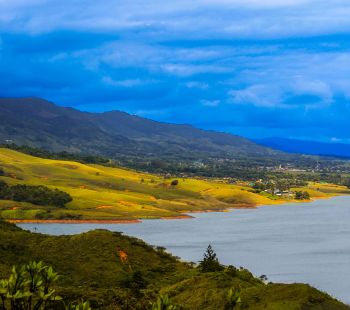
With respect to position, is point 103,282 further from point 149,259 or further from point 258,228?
point 258,228

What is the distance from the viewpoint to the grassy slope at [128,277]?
176 ft

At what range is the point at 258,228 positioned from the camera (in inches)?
7736

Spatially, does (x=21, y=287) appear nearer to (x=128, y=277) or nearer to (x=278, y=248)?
(x=128, y=277)

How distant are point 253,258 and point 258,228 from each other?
204 feet

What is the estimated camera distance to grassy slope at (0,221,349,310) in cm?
5372

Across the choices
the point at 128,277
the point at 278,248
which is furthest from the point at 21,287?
the point at 278,248

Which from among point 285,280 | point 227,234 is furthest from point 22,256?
point 227,234

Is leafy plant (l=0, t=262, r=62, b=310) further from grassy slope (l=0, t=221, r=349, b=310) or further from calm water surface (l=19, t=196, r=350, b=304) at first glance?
calm water surface (l=19, t=196, r=350, b=304)

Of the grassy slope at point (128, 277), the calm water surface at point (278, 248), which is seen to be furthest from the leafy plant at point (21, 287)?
the calm water surface at point (278, 248)

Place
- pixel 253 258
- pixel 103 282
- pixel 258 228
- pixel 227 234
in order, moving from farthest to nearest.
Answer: pixel 258 228 < pixel 227 234 < pixel 253 258 < pixel 103 282

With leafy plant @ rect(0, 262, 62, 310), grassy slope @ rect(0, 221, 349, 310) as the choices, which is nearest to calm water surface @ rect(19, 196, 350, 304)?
grassy slope @ rect(0, 221, 349, 310)

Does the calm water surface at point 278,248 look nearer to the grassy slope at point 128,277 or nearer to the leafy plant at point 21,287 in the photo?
the grassy slope at point 128,277

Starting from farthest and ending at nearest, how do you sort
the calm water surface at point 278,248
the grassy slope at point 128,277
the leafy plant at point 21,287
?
1. the calm water surface at point 278,248
2. the grassy slope at point 128,277
3. the leafy plant at point 21,287

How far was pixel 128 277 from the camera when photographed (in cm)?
8200
